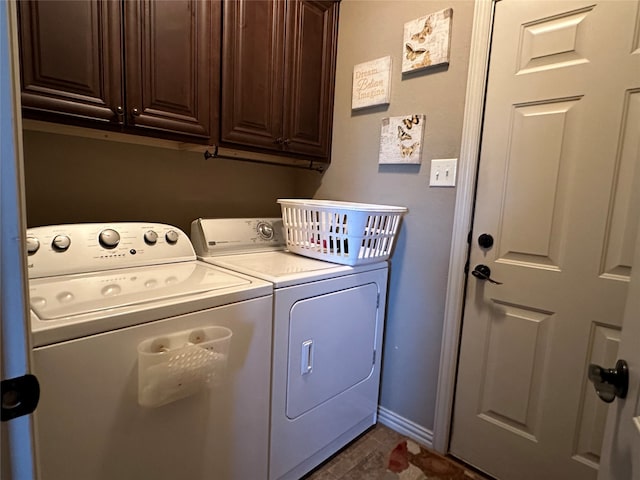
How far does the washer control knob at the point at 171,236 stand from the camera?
1.48 m

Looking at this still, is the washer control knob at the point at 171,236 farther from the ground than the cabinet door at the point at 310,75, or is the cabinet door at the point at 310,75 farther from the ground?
the cabinet door at the point at 310,75

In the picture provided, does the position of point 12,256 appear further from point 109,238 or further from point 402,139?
point 402,139

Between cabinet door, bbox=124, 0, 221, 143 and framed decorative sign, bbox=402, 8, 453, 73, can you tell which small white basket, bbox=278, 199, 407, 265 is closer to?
cabinet door, bbox=124, 0, 221, 143

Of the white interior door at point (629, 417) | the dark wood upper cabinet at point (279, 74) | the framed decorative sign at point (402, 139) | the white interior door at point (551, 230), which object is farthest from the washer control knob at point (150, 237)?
the white interior door at point (629, 417)

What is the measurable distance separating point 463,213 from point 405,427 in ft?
3.83

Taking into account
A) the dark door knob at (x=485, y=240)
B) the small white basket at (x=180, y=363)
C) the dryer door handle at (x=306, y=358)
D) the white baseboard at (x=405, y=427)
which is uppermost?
the dark door knob at (x=485, y=240)

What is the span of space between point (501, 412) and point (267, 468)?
1.04 m

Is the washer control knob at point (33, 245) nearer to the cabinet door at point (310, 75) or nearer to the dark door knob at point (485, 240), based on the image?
the cabinet door at point (310, 75)

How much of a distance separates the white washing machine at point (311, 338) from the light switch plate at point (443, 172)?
49 centimetres

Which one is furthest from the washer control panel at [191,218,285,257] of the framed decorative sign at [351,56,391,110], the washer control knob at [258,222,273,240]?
the framed decorative sign at [351,56,391,110]

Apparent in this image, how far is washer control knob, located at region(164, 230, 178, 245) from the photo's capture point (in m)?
1.48

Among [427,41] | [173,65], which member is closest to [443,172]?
[427,41]

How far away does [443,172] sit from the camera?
1.62 metres

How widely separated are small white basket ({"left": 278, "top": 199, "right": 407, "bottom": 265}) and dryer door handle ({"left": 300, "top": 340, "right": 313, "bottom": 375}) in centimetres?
41
